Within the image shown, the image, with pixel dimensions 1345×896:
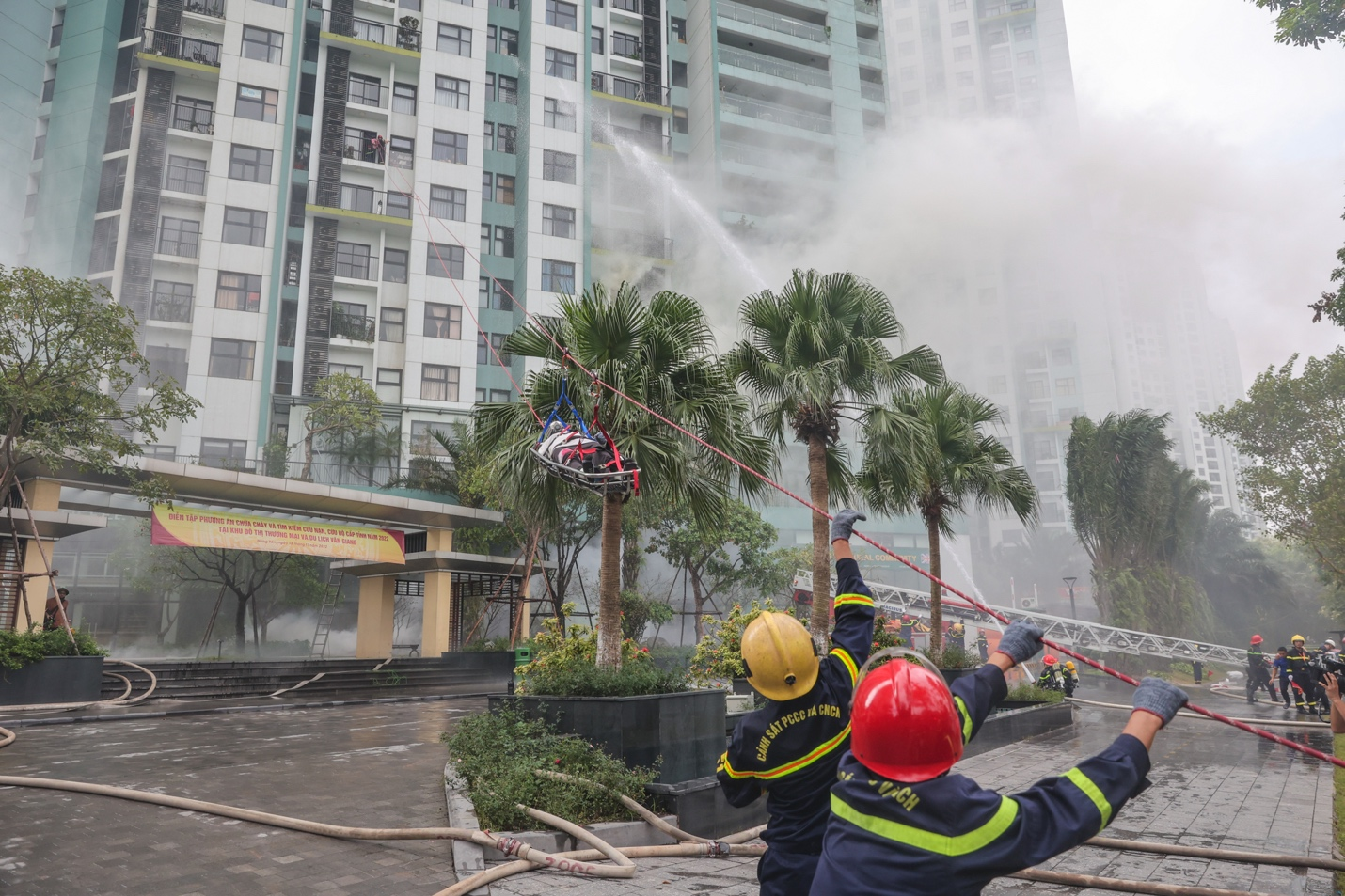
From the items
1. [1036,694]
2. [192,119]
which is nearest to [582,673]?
[1036,694]

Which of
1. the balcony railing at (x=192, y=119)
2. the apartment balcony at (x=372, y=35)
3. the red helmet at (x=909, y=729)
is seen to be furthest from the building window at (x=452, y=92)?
the red helmet at (x=909, y=729)

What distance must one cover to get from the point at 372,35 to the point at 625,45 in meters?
15.5

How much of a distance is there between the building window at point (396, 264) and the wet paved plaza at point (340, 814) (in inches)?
1200

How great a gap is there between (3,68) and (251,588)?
3105cm

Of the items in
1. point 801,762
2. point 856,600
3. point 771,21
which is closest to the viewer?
point 801,762

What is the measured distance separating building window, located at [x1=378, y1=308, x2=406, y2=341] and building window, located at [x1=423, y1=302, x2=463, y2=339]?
1.31 m

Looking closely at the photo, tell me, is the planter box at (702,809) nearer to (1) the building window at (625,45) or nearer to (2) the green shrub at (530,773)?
(2) the green shrub at (530,773)

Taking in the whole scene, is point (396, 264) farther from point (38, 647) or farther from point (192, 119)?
point (38, 647)

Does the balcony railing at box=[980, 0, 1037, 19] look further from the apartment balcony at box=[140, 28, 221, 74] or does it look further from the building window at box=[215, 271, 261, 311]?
the building window at box=[215, 271, 261, 311]

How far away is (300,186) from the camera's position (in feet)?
136

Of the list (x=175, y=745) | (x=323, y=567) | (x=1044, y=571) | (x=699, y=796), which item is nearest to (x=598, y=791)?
(x=699, y=796)

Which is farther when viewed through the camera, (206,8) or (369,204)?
(369,204)

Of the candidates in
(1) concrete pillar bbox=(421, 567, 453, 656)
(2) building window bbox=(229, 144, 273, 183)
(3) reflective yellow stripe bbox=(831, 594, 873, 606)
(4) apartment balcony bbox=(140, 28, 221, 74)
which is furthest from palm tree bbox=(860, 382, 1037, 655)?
(4) apartment balcony bbox=(140, 28, 221, 74)

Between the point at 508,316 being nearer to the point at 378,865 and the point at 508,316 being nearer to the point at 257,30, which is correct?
the point at 257,30
